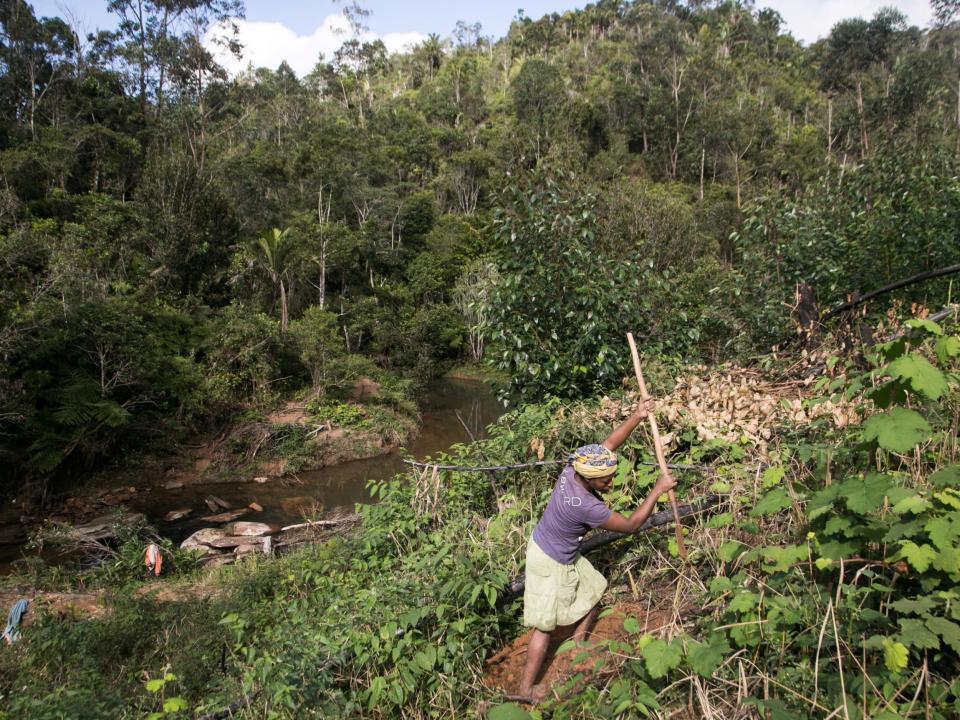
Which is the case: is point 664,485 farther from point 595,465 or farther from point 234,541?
point 234,541

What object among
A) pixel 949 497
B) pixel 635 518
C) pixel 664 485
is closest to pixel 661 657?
pixel 635 518

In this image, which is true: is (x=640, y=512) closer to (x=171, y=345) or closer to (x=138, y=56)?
(x=171, y=345)

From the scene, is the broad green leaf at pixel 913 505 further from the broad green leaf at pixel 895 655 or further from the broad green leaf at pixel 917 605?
the broad green leaf at pixel 895 655

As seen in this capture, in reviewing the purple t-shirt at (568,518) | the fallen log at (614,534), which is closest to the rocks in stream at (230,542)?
the fallen log at (614,534)

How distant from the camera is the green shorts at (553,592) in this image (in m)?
3.37

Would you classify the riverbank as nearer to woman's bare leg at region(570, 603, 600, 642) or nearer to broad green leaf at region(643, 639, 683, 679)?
woman's bare leg at region(570, 603, 600, 642)

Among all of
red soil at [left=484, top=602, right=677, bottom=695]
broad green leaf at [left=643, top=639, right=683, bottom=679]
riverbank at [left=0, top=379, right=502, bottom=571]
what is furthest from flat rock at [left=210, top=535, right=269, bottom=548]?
broad green leaf at [left=643, top=639, right=683, bottom=679]

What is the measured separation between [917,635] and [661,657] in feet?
3.08

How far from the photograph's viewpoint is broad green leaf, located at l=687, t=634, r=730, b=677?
238 centimetres

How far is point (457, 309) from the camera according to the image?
30141mm

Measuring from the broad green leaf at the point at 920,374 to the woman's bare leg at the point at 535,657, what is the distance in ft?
7.38

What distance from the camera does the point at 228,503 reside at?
14148 mm

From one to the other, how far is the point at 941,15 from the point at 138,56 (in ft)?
96.1

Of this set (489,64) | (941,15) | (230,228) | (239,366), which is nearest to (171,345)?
(239,366)
